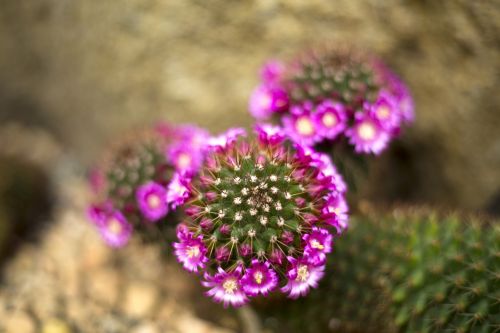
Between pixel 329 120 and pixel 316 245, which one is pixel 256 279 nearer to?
pixel 316 245

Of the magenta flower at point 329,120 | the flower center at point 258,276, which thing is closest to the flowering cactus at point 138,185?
the magenta flower at point 329,120

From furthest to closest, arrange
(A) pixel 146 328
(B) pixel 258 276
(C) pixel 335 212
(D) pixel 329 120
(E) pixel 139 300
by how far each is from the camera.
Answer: (E) pixel 139 300 < (A) pixel 146 328 < (D) pixel 329 120 < (C) pixel 335 212 < (B) pixel 258 276

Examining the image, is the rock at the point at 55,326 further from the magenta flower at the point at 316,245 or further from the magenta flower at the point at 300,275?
the magenta flower at the point at 316,245

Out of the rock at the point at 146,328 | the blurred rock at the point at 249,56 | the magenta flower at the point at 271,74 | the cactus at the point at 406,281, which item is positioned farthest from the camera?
the blurred rock at the point at 249,56

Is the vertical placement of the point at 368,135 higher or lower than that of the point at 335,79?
lower

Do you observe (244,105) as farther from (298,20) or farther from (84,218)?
(84,218)

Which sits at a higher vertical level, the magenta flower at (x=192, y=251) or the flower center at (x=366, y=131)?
the flower center at (x=366, y=131)

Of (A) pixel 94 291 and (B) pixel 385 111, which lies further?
(A) pixel 94 291

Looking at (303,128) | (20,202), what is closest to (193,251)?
(303,128)
